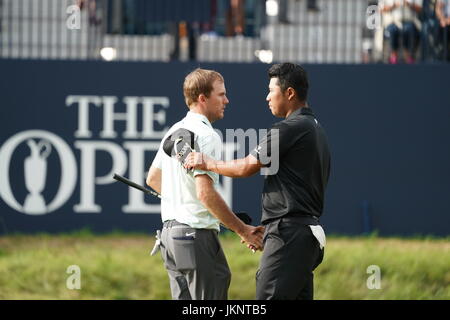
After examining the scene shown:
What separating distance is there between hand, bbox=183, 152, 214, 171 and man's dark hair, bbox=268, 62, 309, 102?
2.29ft

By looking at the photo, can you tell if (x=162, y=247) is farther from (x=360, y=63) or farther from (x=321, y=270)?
(x=360, y=63)

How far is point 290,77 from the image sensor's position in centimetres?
635

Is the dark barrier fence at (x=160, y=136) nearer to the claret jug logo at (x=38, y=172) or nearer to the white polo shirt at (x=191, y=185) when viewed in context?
the claret jug logo at (x=38, y=172)

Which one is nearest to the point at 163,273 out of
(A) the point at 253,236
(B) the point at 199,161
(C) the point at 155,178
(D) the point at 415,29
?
(C) the point at 155,178

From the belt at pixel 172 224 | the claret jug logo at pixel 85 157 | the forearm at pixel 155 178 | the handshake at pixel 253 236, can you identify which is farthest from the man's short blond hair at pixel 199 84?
the claret jug logo at pixel 85 157

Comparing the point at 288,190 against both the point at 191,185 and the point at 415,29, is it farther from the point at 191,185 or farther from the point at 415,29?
the point at 415,29

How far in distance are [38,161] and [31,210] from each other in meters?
0.55

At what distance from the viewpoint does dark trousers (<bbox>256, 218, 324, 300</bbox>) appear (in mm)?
6184

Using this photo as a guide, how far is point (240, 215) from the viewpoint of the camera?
6656mm

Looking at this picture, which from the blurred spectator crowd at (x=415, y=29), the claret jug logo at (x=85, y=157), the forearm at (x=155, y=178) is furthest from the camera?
the blurred spectator crowd at (x=415, y=29)

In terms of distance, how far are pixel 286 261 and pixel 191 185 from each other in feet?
2.45

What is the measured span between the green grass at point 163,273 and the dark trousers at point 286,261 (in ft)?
10.6

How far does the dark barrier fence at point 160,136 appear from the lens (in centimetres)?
1115

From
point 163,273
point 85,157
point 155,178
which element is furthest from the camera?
point 85,157
